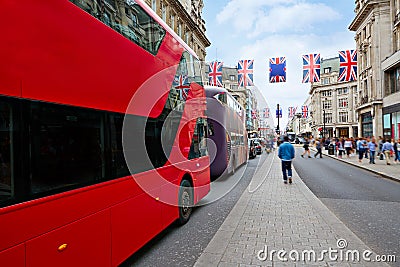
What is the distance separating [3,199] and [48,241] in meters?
0.58

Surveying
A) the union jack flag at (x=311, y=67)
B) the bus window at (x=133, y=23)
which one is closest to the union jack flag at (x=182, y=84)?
the bus window at (x=133, y=23)

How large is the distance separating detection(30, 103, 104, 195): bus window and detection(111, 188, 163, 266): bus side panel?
62 centimetres

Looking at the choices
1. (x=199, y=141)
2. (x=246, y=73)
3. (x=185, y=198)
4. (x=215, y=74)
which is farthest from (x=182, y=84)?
(x=215, y=74)

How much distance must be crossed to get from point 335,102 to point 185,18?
6513 cm

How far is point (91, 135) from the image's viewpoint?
11.3 ft

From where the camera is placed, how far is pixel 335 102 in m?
82.8

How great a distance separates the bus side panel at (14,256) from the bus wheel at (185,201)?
3758 mm

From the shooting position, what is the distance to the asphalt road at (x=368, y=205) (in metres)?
5.17

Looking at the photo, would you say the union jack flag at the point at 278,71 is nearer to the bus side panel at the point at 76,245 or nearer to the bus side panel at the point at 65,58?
the bus side panel at the point at 65,58

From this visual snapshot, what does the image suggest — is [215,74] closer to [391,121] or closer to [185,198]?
[185,198]

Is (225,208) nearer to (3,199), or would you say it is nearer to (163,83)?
(163,83)

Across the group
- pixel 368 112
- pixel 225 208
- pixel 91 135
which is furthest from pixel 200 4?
pixel 91 135

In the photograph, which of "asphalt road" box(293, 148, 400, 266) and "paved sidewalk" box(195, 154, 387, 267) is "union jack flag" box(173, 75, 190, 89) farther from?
"asphalt road" box(293, 148, 400, 266)

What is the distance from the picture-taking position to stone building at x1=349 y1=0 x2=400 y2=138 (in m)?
30.1
